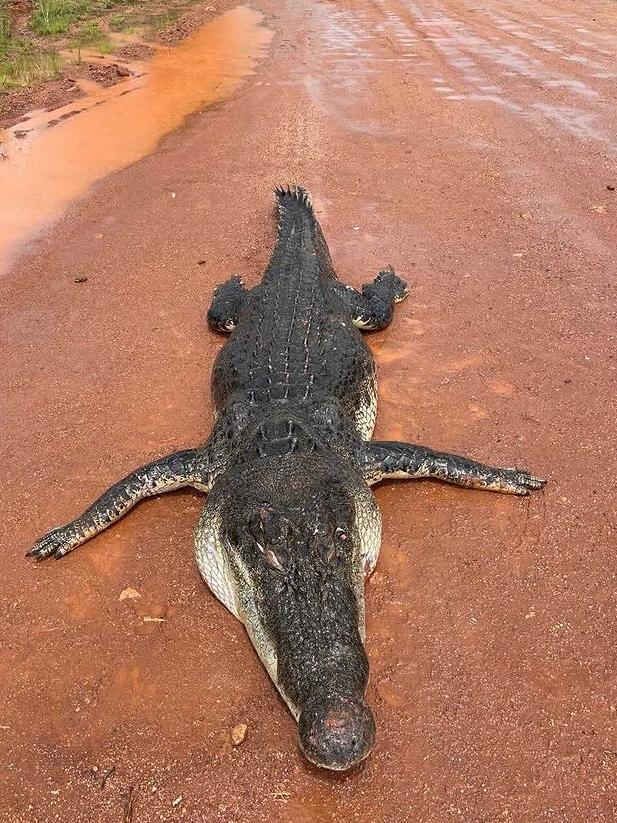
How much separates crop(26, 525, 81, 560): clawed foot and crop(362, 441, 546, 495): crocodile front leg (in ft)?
6.04

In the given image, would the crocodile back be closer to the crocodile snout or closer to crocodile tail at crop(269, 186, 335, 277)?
crocodile tail at crop(269, 186, 335, 277)

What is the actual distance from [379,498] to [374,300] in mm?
2303

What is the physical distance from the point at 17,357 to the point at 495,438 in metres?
4.15

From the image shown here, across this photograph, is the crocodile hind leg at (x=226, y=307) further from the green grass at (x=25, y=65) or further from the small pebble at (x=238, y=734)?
the green grass at (x=25, y=65)

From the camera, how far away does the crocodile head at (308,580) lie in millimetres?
2555

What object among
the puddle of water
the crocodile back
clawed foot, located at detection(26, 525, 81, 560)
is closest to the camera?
clawed foot, located at detection(26, 525, 81, 560)

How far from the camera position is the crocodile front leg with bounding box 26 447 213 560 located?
3.98m

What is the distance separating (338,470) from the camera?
3.77m

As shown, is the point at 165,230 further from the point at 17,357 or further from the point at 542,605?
the point at 542,605

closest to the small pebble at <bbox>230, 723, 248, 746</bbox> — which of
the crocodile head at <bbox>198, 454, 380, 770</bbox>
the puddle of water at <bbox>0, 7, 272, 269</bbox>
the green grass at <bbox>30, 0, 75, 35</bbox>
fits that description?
the crocodile head at <bbox>198, 454, 380, 770</bbox>

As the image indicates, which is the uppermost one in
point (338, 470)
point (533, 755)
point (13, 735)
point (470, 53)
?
point (470, 53)

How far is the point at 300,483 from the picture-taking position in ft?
11.5

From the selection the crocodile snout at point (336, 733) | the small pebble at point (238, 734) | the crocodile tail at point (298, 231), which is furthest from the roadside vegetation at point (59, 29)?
the crocodile snout at point (336, 733)

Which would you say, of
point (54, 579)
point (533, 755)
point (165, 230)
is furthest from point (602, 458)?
point (165, 230)
